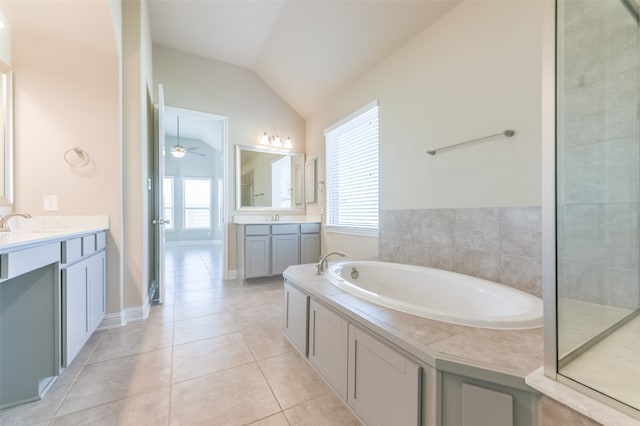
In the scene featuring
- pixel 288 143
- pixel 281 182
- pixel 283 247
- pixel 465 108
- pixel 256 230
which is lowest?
pixel 283 247

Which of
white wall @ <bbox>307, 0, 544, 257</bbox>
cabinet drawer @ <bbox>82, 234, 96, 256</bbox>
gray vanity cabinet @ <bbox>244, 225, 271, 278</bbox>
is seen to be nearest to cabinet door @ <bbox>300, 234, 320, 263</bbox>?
gray vanity cabinet @ <bbox>244, 225, 271, 278</bbox>

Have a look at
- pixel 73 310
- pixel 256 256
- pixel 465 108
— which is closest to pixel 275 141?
pixel 256 256

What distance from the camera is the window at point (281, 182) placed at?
14.0 feet

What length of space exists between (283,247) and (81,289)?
7.53 feet

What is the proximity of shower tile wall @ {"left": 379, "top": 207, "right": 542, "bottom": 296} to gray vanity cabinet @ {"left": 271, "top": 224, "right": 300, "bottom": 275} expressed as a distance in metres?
1.62

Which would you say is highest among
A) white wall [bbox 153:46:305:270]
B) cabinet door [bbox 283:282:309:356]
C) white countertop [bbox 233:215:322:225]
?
white wall [bbox 153:46:305:270]

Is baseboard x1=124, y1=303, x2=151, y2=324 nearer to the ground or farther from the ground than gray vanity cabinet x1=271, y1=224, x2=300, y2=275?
nearer to the ground

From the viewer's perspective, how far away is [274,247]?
3.67m

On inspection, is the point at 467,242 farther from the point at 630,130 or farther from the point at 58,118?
the point at 58,118

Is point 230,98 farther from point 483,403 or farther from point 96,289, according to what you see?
point 483,403

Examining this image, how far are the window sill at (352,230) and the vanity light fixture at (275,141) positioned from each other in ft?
5.03

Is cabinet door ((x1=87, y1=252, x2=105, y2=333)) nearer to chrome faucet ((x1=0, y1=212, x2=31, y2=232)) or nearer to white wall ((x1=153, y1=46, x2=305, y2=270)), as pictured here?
chrome faucet ((x1=0, y1=212, x2=31, y2=232))

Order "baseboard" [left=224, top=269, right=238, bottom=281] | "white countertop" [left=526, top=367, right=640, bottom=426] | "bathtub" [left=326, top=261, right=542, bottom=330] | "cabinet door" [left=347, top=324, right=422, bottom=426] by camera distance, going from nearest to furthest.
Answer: "white countertop" [left=526, top=367, right=640, bottom=426] → "cabinet door" [left=347, top=324, right=422, bottom=426] → "bathtub" [left=326, top=261, right=542, bottom=330] → "baseboard" [left=224, top=269, right=238, bottom=281]

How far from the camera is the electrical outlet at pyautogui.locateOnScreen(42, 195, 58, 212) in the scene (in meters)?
2.00
